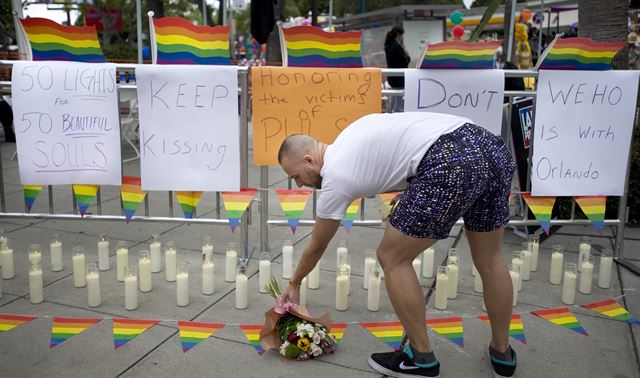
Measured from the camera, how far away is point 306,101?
4.07m

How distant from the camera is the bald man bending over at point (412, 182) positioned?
2.57m

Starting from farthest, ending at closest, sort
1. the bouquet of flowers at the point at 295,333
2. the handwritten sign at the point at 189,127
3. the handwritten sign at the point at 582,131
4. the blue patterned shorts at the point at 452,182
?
1. the handwritten sign at the point at 582,131
2. the handwritten sign at the point at 189,127
3. the bouquet of flowers at the point at 295,333
4. the blue patterned shorts at the point at 452,182

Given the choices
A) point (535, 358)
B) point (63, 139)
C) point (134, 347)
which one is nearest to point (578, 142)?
point (535, 358)

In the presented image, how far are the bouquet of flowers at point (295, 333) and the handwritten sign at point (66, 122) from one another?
→ 72.3 inches

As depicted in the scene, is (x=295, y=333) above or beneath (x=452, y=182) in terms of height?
beneath

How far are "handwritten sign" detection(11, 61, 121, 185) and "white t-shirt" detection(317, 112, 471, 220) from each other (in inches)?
86.5

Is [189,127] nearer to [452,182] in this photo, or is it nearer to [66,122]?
[66,122]

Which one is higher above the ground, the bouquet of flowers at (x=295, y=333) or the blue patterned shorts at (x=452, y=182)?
the blue patterned shorts at (x=452, y=182)

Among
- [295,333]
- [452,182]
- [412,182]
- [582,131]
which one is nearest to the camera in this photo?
[452,182]

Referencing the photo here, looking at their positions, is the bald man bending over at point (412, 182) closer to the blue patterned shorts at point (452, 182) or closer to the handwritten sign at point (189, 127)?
the blue patterned shorts at point (452, 182)

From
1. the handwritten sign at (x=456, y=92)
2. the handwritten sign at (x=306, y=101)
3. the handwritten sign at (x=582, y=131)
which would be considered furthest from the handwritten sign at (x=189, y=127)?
the handwritten sign at (x=582, y=131)

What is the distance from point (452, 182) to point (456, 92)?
1.79m

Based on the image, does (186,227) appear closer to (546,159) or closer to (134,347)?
(134,347)

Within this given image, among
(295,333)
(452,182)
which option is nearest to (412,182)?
(452,182)
